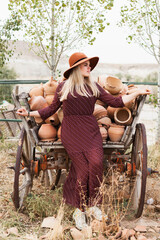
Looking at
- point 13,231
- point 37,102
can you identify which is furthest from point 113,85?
point 13,231

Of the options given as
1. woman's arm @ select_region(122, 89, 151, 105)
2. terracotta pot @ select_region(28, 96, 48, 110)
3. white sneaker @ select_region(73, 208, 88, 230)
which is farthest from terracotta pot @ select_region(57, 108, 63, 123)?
white sneaker @ select_region(73, 208, 88, 230)

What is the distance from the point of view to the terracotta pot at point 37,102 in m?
3.54

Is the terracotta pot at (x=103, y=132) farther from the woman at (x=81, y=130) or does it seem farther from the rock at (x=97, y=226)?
the rock at (x=97, y=226)

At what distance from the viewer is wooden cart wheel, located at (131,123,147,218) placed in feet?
10.2

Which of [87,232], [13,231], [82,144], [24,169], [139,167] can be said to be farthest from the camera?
[24,169]

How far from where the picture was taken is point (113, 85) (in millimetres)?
3709

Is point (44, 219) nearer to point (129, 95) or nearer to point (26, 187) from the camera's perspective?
point (26, 187)

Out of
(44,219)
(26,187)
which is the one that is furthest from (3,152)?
(44,219)

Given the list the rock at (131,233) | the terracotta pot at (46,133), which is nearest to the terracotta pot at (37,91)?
the terracotta pot at (46,133)

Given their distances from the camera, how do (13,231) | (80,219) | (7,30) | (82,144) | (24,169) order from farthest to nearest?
(7,30)
(24,169)
(82,144)
(80,219)
(13,231)

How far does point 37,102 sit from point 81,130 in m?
0.69

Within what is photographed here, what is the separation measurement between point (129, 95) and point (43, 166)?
49.5 inches

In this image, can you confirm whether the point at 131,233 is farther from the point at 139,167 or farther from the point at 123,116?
the point at 123,116

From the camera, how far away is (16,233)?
9.36 ft
